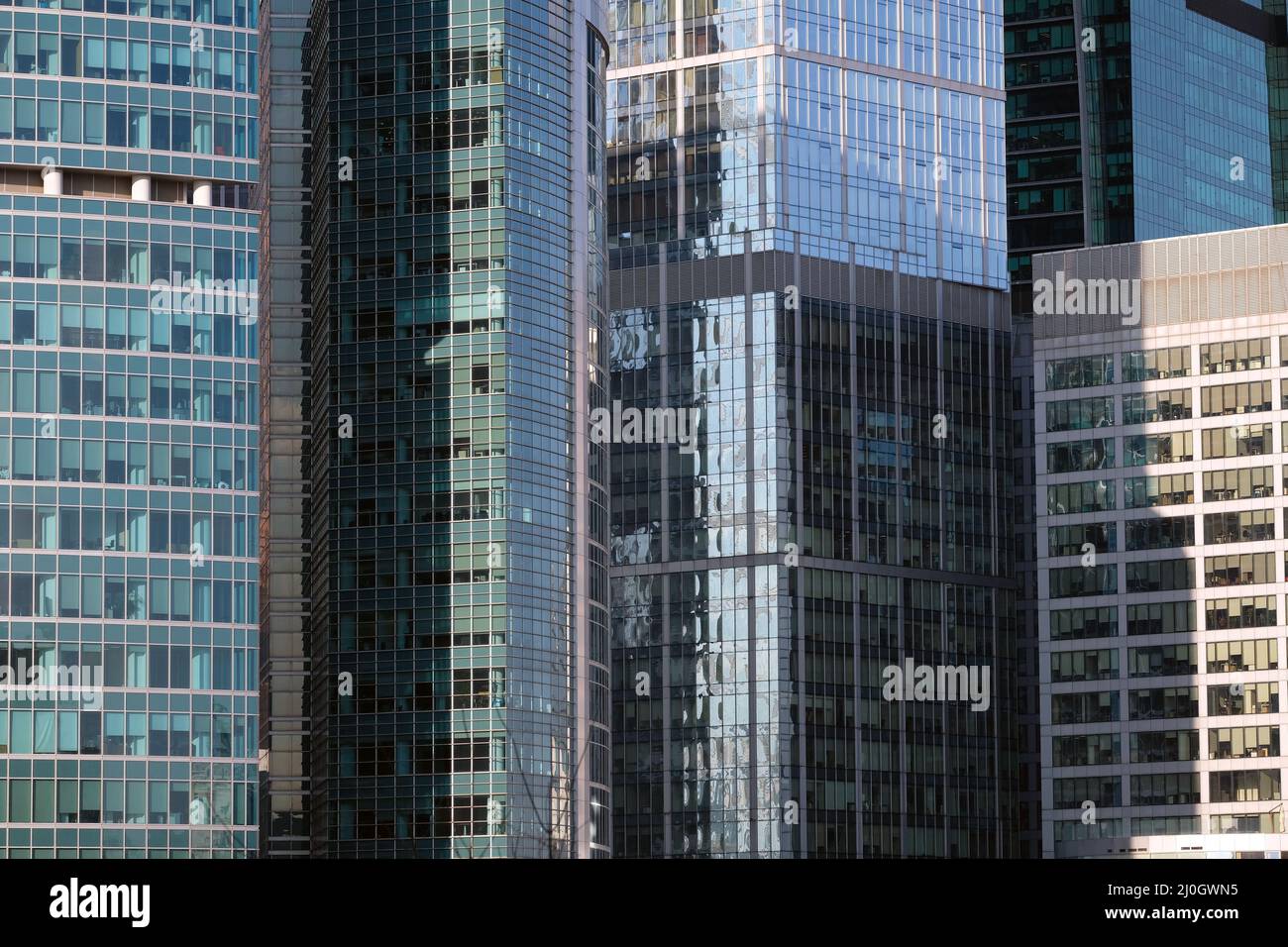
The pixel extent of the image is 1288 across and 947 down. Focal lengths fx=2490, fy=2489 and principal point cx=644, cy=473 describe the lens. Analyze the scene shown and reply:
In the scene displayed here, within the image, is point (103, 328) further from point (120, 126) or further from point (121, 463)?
point (120, 126)

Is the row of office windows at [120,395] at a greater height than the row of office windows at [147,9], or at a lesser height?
lesser

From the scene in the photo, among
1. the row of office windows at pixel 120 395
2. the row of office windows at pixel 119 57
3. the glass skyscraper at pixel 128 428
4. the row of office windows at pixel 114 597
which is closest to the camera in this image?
the glass skyscraper at pixel 128 428

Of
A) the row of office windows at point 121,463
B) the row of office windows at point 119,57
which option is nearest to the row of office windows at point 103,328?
the row of office windows at point 121,463

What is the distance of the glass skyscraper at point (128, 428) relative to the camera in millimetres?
169500

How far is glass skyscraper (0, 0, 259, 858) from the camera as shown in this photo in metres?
170

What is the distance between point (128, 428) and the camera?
174375 mm

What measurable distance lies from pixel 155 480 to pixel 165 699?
15330 millimetres

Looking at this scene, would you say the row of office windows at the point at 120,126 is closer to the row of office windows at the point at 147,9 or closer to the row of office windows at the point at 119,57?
the row of office windows at the point at 119,57

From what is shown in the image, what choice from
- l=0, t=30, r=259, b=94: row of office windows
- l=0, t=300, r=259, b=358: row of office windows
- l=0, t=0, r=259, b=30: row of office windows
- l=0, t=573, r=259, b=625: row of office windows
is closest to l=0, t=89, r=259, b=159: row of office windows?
l=0, t=30, r=259, b=94: row of office windows
